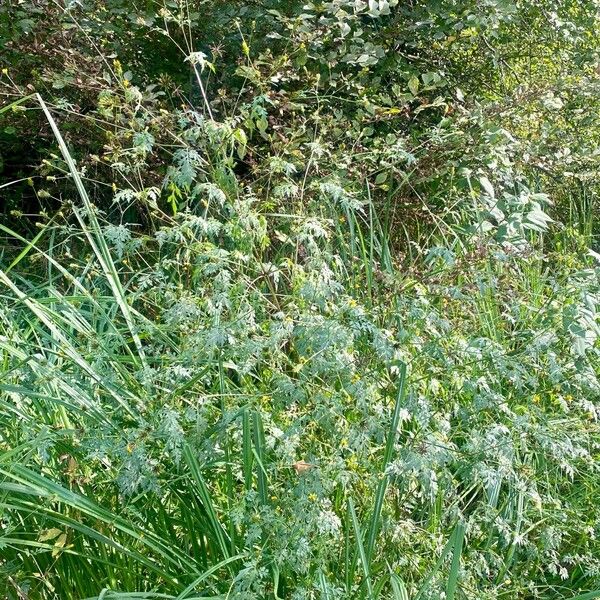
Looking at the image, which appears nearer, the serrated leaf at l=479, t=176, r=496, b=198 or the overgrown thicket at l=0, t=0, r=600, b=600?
the overgrown thicket at l=0, t=0, r=600, b=600

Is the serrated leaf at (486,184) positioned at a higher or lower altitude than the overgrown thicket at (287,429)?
lower

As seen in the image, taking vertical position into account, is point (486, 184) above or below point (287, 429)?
below

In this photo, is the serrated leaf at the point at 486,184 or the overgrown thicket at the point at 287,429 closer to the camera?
the overgrown thicket at the point at 287,429

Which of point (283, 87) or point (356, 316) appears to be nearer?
point (356, 316)

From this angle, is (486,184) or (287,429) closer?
(287,429)

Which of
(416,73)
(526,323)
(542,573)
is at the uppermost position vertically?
(416,73)

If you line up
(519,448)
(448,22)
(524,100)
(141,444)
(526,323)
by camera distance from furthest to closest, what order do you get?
(448,22)
(524,100)
(526,323)
(519,448)
(141,444)

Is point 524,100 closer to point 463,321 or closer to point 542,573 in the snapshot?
point 463,321

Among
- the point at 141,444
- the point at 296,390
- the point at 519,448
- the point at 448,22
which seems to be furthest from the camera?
the point at 448,22

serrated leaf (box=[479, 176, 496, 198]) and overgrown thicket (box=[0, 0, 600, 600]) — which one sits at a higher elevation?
overgrown thicket (box=[0, 0, 600, 600])

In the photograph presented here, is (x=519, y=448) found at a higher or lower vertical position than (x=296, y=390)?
lower

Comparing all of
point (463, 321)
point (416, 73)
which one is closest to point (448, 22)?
point (416, 73)

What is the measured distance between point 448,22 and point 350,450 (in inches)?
119

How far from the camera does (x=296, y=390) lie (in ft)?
7.95
